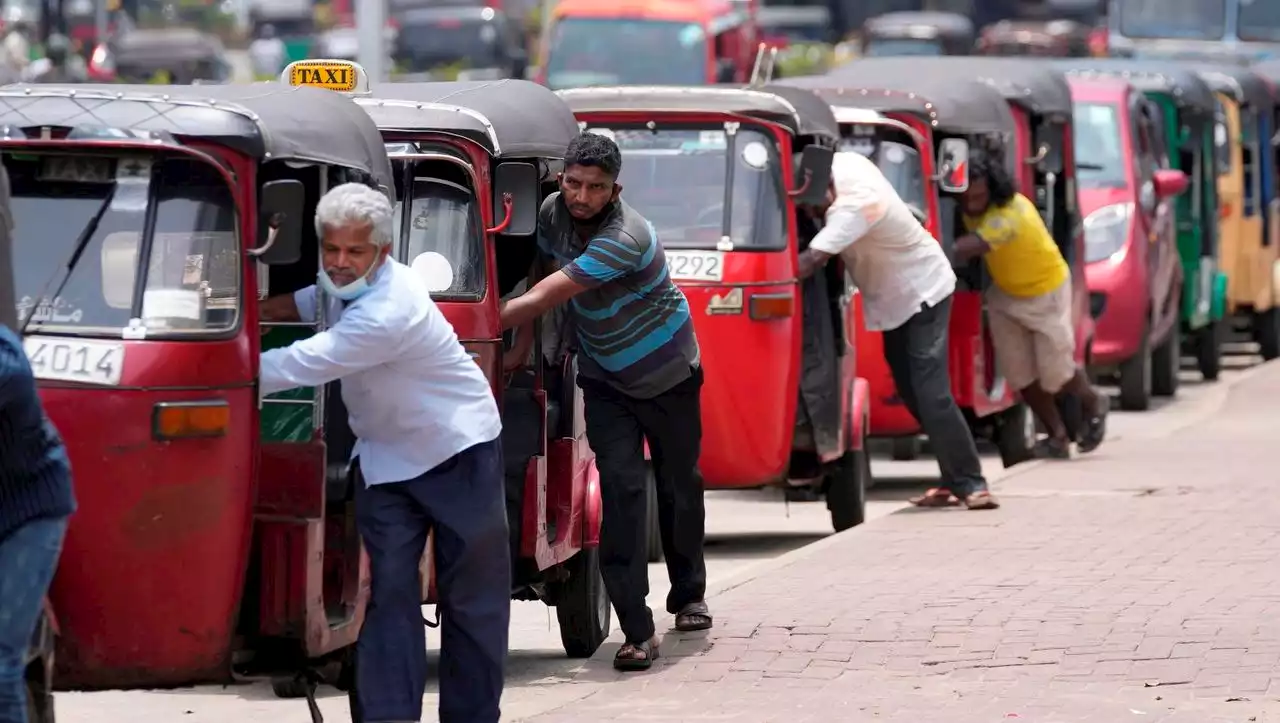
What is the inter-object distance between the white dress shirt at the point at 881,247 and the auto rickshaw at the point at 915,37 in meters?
31.5

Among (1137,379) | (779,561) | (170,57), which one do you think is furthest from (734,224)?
(170,57)

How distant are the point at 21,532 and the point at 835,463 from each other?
7138mm

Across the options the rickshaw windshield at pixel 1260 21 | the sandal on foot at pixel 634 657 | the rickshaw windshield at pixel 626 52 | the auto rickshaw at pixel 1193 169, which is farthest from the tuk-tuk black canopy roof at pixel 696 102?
the rickshaw windshield at pixel 1260 21

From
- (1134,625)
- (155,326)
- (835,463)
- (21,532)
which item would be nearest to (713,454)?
(835,463)

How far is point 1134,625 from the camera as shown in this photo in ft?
29.8

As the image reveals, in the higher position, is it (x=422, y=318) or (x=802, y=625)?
(x=422, y=318)

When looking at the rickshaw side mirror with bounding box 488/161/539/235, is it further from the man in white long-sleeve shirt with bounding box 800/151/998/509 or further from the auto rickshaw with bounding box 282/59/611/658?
the man in white long-sleeve shirt with bounding box 800/151/998/509

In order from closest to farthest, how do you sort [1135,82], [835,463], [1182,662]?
[1182,662] < [835,463] < [1135,82]

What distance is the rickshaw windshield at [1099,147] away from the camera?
61.2ft

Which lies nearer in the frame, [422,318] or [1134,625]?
[422,318]

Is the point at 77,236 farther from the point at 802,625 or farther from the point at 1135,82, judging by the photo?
the point at 1135,82

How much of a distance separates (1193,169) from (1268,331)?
3.36m

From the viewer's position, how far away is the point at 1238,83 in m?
24.8

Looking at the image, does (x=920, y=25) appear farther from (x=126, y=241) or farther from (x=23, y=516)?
(x=23, y=516)
